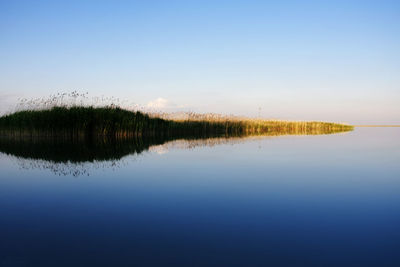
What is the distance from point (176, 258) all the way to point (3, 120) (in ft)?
65.9

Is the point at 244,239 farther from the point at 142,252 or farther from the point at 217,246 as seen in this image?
the point at 142,252

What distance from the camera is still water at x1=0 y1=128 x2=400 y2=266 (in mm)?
2953

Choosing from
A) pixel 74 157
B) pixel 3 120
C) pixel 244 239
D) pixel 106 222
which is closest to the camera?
pixel 244 239

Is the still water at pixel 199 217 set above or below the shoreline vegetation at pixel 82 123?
below

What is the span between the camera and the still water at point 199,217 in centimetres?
295

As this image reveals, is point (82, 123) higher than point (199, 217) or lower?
higher

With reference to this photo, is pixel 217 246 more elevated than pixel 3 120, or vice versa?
pixel 3 120

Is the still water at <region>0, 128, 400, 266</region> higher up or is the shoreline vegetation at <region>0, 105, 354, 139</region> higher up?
the shoreline vegetation at <region>0, 105, 354, 139</region>

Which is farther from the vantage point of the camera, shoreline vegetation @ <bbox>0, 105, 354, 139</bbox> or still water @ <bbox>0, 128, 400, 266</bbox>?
shoreline vegetation @ <bbox>0, 105, 354, 139</bbox>

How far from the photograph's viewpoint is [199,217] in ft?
13.3

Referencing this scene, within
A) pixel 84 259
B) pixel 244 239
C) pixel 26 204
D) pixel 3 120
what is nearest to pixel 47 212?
pixel 26 204

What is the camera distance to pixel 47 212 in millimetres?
4348

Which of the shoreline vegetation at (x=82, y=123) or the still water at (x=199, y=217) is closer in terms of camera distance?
the still water at (x=199, y=217)

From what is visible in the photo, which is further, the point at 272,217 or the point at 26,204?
the point at 26,204
